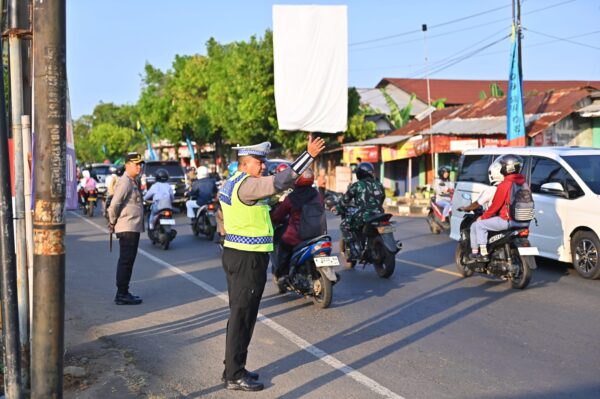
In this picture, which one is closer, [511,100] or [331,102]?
[511,100]

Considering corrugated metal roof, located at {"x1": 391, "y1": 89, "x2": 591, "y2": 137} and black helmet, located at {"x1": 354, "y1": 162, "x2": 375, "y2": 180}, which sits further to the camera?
corrugated metal roof, located at {"x1": 391, "y1": 89, "x2": 591, "y2": 137}

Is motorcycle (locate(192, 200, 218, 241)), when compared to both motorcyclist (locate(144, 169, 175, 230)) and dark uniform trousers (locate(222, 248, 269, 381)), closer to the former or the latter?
motorcyclist (locate(144, 169, 175, 230))

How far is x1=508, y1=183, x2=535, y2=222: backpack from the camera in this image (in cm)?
936

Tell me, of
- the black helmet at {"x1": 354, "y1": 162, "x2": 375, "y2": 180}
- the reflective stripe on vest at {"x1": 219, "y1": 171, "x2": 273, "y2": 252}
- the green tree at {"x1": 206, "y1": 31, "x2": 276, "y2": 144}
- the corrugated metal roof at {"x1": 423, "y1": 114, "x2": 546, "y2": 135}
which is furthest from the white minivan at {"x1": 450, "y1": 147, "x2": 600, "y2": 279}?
the green tree at {"x1": 206, "y1": 31, "x2": 276, "y2": 144}

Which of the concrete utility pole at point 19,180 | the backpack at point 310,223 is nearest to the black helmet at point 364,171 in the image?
the backpack at point 310,223

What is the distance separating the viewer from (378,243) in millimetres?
10555

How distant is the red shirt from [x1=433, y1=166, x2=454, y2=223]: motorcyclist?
639cm

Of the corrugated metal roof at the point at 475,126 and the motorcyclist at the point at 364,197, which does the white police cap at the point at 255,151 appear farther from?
the corrugated metal roof at the point at 475,126

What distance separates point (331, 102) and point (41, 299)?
2351cm

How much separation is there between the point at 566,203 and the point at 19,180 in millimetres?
8149

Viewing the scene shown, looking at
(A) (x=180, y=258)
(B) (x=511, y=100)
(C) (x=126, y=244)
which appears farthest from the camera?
(B) (x=511, y=100)

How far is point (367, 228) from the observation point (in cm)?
1059

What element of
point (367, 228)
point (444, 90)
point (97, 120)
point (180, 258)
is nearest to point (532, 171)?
point (367, 228)

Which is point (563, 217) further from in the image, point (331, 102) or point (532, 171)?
point (331, 102)
